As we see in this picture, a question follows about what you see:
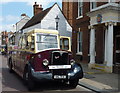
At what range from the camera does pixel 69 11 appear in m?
30.1

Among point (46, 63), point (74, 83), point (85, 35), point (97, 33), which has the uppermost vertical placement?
point (97, 33)

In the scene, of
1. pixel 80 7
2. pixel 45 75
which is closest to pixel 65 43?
pixel 45 75

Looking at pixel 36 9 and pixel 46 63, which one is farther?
pixel 36 9

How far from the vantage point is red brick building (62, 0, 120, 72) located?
11.7 meters

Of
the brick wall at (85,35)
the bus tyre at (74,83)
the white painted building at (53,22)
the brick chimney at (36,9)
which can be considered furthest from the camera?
the brick chimney at (36,9)

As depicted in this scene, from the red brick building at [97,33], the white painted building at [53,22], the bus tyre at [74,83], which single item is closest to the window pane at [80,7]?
the red brick building at [97,33]

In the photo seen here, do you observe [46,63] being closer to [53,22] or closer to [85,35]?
[85,35]

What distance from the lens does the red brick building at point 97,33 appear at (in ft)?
38.4

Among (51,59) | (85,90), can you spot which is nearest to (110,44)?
(85,90)

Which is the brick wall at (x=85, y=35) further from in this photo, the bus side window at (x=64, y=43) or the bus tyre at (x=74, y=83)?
the bus tyre at (x=74, y=83)

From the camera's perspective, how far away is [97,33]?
49.9 ft

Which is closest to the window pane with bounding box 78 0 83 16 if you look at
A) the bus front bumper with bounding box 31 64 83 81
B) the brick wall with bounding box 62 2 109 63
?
the brick wall with bounding box 62 2 109 63

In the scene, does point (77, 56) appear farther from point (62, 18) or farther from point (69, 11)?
point (69, 11)

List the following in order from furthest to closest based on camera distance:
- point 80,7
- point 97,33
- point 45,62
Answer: point 80,7 → point 97,33 → point 45,62
